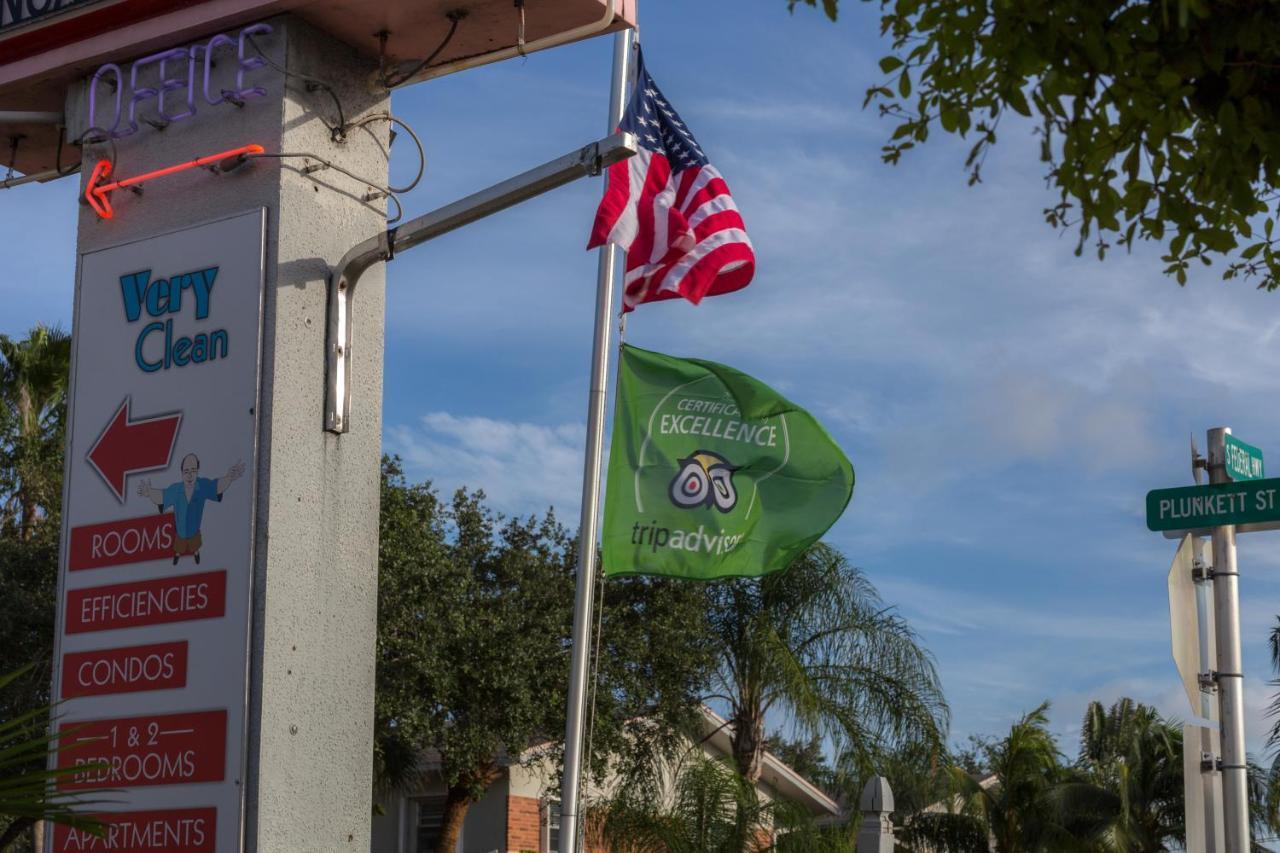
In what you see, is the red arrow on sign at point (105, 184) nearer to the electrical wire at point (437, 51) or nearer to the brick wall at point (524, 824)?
the electrical wire at point (437, 51)

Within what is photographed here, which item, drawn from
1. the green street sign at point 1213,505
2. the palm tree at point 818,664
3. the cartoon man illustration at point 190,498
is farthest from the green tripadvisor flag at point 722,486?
the palm tree at point 818,664

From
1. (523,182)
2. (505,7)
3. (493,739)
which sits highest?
(505,7)

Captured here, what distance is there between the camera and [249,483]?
733 cm

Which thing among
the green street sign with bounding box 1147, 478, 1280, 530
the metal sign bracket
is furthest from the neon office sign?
the green street sign with bounding box 1147, 478, 1280, 530

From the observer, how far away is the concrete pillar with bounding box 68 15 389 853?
23.7 feet

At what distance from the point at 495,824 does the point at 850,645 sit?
8732mm

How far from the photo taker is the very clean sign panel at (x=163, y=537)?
7242 millimetres

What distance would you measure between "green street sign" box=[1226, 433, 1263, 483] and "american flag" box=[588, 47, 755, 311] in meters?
2.97

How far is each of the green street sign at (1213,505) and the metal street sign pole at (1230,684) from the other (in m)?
0.09

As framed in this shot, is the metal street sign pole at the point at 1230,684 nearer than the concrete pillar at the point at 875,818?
Yes

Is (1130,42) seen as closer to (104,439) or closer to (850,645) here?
(104,439)

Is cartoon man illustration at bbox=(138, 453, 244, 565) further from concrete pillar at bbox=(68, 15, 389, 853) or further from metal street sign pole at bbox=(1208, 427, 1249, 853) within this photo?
metal street sign pole at bbox=(1208, 427, 1249, 853)

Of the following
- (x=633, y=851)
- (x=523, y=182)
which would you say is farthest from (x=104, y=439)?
(x=633, y=851)

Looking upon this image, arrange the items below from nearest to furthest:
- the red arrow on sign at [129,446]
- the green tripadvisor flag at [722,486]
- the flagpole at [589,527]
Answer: the red arrow on sign at [129,446] → the green tripadvisor flag at [722,486] → the flagpole at [589,527]
